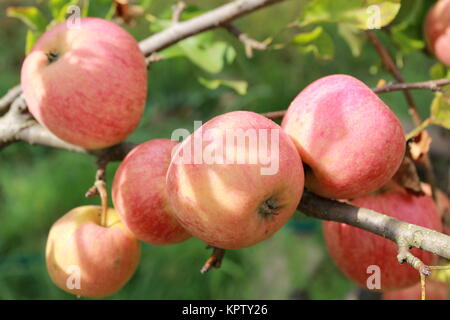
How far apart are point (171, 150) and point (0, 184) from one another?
60.2 inches

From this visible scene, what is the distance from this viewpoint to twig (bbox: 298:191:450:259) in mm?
446

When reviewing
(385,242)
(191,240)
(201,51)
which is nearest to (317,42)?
(201,51)

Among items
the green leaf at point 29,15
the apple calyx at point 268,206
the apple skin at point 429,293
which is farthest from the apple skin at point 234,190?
the green leaf at point 29,15

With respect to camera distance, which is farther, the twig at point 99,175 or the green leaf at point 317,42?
the green leaf at point 317,42

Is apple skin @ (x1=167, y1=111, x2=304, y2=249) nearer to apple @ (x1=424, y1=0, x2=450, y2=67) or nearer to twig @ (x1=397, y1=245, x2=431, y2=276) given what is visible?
twig @ (x1=397, y1=245, x2=431, y2=276)

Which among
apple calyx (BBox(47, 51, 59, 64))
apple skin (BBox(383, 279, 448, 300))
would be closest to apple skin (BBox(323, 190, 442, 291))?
apple skin (BBox(383, 279, 448, 300))

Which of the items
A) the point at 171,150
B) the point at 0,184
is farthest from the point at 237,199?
the point at 0,184

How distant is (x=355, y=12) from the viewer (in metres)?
0.69

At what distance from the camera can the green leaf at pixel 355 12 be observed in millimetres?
653

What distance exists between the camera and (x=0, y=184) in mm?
1918

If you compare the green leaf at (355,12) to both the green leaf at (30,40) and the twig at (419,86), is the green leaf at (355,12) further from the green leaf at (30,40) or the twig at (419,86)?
the green leaf at (30,40)

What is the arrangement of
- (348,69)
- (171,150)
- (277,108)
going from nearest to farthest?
(171,150)
(277,108)
(348,69)

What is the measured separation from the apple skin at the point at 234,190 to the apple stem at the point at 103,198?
0.16m

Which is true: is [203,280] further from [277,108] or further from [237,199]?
[237,199]
